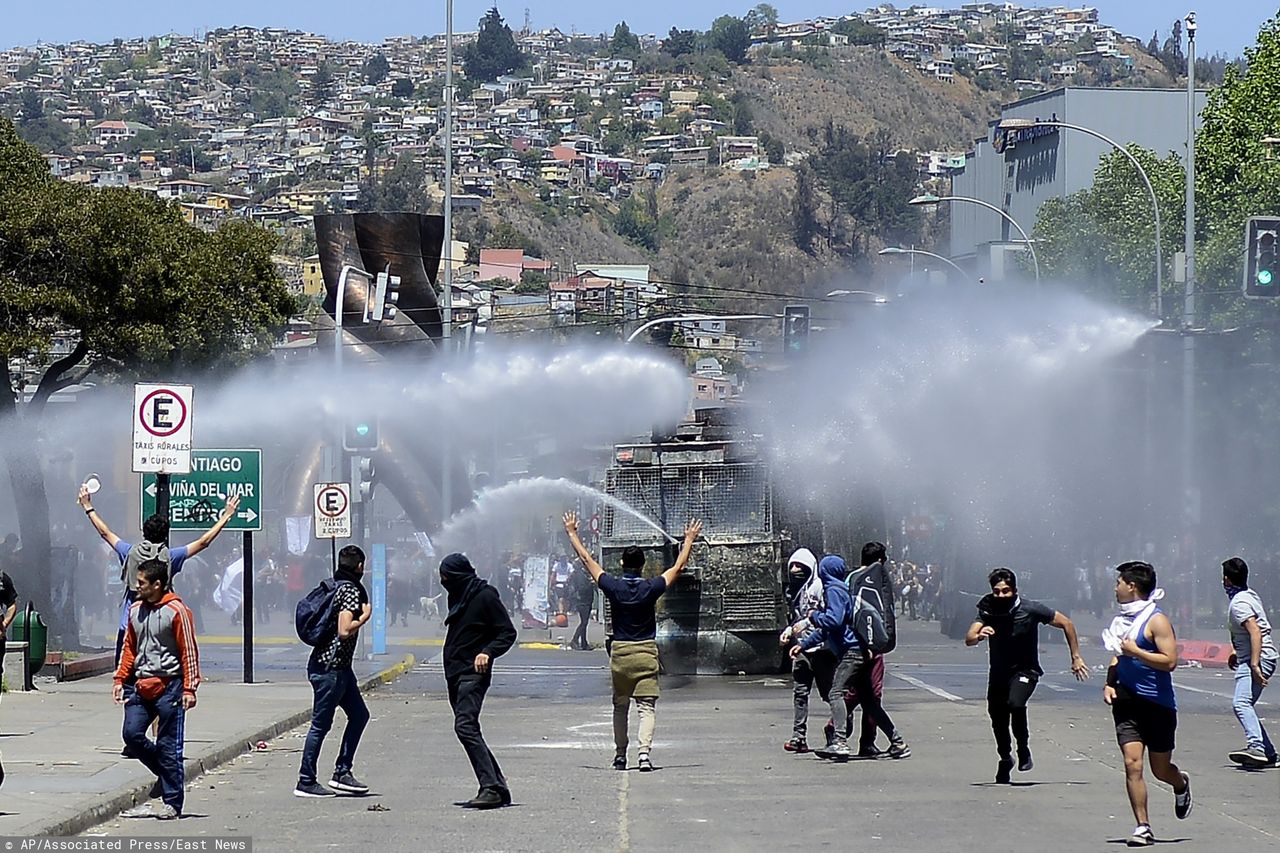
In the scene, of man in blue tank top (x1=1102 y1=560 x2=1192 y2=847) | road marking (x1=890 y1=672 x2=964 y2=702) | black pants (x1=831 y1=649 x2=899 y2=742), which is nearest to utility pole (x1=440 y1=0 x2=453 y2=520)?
road marking (x1=890 y1=672 x2=964 y2=702)

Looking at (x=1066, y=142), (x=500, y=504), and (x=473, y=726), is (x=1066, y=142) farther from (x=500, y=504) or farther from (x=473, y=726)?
(x=473, y=726)

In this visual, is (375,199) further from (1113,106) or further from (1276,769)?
(1276,769)

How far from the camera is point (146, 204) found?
30.3 meters

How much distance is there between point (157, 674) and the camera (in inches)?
472

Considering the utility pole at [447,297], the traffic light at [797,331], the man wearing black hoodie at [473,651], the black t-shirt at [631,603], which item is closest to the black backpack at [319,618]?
the man wearing black hoodie at [473,651]

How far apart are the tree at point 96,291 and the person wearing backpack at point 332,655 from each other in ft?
51.5

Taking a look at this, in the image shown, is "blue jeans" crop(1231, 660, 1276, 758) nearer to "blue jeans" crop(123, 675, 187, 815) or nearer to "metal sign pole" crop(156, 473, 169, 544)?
"blue jeans" crop(123, 675, 187, 815)

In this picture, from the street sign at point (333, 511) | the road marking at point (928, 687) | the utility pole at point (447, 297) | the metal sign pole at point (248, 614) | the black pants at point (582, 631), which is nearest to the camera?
the road marking at point (928, 687)

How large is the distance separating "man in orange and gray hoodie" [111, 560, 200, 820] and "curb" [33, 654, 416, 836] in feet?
1.52

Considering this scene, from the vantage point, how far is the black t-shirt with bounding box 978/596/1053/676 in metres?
14.4

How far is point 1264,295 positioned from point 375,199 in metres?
177

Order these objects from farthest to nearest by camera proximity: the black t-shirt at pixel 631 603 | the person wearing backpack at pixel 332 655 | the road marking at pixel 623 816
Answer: the black t-shirt at pixel 631 603 → the person wearing backpack at pixel 332 655 → the road marking at pixel 623 816

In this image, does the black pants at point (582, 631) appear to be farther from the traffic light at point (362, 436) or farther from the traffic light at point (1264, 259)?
the traffic light at point (1264, 259)

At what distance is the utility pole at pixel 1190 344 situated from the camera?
35812 mm
